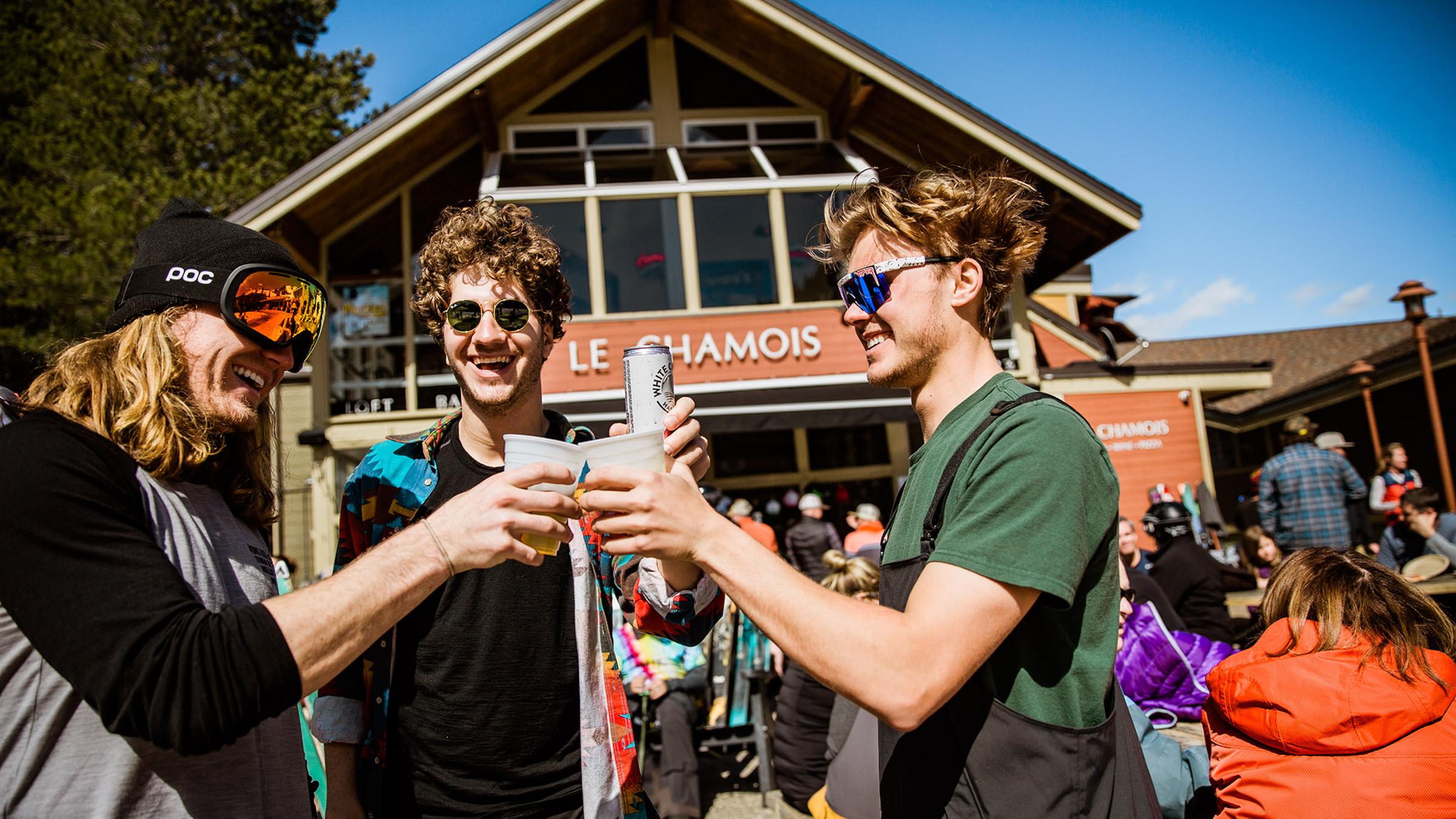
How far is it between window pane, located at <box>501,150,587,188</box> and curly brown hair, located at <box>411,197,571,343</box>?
865cm

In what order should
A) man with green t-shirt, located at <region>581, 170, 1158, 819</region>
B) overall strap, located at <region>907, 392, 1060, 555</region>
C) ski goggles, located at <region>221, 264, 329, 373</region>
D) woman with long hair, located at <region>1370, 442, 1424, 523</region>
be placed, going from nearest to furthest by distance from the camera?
man with green t-shirt, located at <region>581, 170, 1158, 819</region> < overall strap, located at <region>907, 392, 1060, 555</region> < ski goggles, located at <region>221, 264, 329, 373</region> < woman with long hair, located at <region>1370, 442, 1424, 523</region>

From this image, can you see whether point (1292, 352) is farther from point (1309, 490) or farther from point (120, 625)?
point (120, 625)

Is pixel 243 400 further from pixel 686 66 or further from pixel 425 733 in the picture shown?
pixel 686 66

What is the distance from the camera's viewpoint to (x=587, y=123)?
38.3ft

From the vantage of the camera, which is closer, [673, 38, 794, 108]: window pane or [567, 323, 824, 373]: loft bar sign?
[567, 323, 824, 373]: loft bar sign

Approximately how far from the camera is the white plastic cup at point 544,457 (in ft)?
4.52

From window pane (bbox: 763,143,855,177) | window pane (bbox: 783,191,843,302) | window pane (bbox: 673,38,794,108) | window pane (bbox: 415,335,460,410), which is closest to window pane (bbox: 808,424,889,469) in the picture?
window pane (bbox: 783,191,843,302)

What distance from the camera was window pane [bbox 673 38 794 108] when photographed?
1209 cm

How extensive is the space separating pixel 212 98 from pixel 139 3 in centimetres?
368

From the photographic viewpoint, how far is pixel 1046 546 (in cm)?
130

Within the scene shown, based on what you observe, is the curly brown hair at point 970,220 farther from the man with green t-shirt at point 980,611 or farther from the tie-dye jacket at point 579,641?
the tie-dye jacket at point 579,641

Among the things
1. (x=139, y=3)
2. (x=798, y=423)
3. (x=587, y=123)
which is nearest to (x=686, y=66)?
(x=587, y=123)

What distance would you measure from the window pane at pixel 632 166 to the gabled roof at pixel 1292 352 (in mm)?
15816

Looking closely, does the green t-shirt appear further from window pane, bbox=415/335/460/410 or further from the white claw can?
window pane, bbox=415/335/460/410
